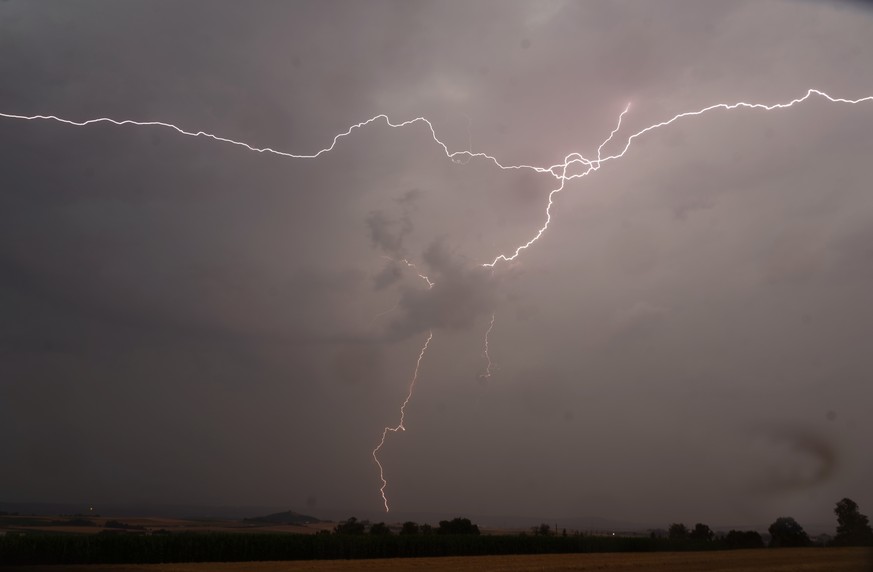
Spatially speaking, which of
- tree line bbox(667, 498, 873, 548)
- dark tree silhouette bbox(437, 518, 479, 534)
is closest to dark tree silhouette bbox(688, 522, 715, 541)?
tree line bbox(667, 498, 873, 548)

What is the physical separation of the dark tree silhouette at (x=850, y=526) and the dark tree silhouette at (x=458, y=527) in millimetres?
35311

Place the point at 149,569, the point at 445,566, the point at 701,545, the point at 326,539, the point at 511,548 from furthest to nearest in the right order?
the point at 701,545
the point at 511,548
the point at 326,539
the point at 445,566
the point at 149,569

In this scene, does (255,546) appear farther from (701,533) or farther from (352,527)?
(701,533)

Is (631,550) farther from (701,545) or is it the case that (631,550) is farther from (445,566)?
(445,566)

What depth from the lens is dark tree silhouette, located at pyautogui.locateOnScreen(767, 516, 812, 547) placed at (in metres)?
56.8

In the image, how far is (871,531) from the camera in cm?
6303

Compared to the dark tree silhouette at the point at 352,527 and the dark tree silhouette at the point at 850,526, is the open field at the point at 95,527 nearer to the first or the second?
the dark tree silhouette at the point at 352,527

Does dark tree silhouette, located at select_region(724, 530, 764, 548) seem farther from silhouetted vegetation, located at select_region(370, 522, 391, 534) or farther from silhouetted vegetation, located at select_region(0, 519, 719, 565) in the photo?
silhouetted vegetation, located at select_region(370, 522, 391, 534)

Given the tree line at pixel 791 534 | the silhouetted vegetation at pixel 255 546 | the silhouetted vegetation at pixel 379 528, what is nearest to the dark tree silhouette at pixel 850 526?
the tree line at pixel 791 534

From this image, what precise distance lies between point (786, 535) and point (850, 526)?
13.2 meters

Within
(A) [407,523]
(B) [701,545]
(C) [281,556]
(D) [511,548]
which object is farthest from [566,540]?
(C) [281,556]

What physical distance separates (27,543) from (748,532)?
5397cm

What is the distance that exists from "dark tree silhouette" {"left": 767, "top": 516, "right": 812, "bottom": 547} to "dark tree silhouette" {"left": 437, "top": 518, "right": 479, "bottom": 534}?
27.2 m

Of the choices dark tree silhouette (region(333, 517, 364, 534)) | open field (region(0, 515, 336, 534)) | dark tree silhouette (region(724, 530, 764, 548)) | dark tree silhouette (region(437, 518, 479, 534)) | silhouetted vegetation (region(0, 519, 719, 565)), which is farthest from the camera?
dark tree silhouette (region(724, 530, 764, 548))
